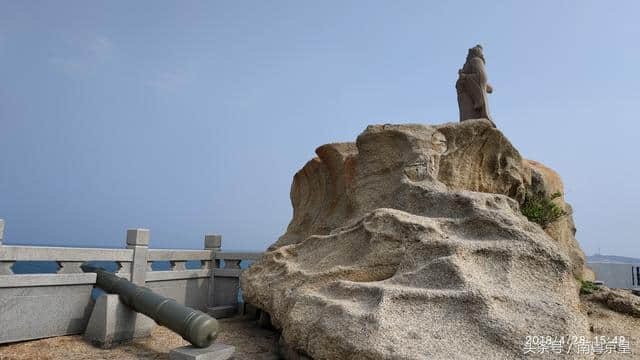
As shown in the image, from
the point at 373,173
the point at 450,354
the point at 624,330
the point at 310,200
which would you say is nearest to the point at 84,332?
the point at 310,200

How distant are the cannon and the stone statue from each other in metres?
7.63

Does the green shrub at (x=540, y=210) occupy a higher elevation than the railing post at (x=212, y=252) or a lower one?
higher

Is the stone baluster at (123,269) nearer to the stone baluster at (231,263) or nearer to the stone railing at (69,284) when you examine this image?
the stone railing at (69,284)

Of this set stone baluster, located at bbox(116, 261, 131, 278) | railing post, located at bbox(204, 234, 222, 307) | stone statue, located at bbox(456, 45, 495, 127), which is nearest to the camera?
stone baluster, located at bbox(116, 261, 131, 278)

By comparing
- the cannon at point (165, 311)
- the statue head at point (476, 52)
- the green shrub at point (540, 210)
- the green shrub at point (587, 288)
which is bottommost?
the cannon at point (165, 311)

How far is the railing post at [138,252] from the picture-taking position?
24.9 ft

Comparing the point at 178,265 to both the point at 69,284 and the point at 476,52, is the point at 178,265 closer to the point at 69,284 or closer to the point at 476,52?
the point at 69,284

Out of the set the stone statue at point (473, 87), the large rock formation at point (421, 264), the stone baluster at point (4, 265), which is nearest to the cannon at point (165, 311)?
the large rock formation at point (421, 264)

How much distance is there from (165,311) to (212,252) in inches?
154

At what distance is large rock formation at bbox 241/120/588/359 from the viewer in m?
3.69

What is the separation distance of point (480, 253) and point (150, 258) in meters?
6.03

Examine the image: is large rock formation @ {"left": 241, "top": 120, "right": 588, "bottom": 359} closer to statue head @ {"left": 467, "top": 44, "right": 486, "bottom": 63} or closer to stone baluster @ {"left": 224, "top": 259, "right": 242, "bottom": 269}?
stone baluster @ {"left": 224, "top": 259, "right": 242, "bottom": 269}

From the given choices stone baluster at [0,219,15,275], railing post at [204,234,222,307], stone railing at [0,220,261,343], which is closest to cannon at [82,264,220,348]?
stone railing at [0,220,261,343]

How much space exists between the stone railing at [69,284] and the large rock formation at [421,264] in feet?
7.56
